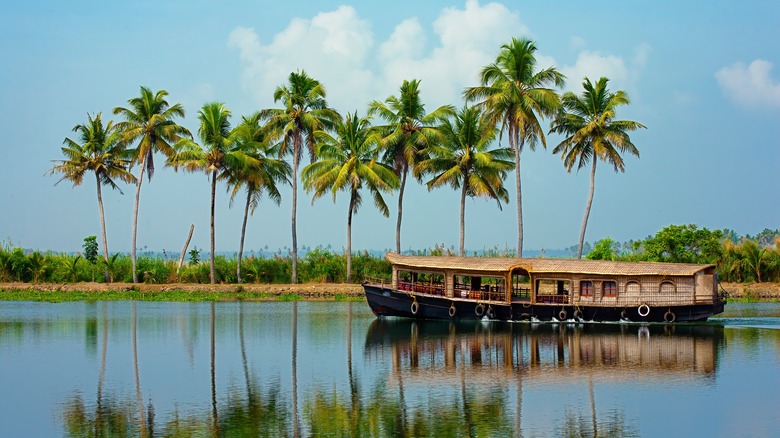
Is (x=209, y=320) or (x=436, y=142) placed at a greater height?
(x=436, y=142)

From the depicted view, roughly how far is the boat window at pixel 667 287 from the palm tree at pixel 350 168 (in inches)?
755

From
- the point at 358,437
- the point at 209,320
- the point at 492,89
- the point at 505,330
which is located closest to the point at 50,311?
the point at 209,320

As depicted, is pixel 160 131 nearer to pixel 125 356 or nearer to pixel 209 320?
pixel 209 320

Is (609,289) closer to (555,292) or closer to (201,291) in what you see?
(555,292)

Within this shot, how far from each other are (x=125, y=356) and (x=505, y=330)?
47.6 ft

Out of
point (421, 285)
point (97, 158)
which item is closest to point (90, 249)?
point (97, 158)

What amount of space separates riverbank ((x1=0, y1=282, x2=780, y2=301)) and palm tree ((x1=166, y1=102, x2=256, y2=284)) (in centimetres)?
328

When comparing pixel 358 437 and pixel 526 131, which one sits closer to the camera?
pixel 358 437

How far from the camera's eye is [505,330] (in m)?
35.7

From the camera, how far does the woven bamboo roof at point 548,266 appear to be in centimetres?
3600

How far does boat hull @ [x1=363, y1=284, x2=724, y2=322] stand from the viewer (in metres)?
36.2

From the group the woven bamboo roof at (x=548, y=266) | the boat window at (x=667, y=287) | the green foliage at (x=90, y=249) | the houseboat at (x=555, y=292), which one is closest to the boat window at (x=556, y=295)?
the houseboat at (x=555, y=292)

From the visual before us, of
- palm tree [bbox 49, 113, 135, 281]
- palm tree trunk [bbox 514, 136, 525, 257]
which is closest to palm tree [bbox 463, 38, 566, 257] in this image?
palm tree trunk [bbox 514, 136, 525, 257]

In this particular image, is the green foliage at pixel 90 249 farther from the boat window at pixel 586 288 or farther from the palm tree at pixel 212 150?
the boat window at pixel 586 288
